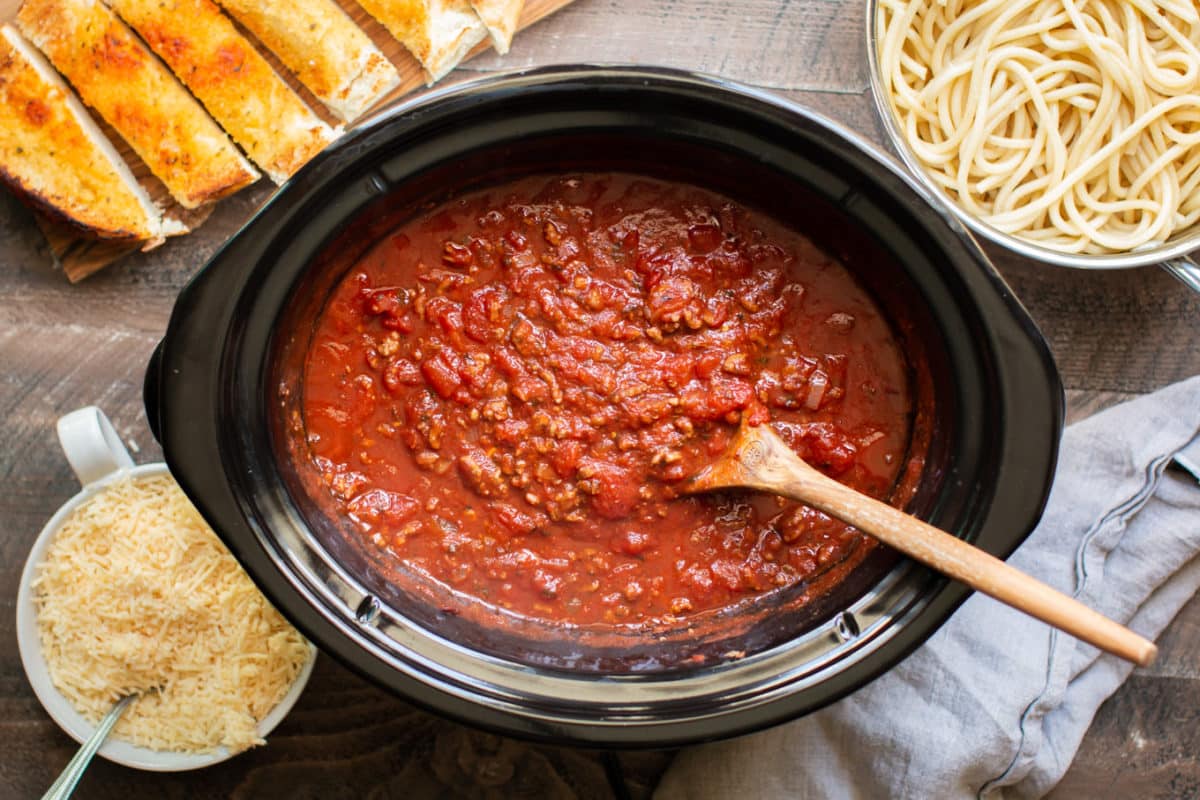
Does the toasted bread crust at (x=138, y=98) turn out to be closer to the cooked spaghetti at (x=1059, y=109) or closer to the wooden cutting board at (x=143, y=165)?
the wooden cutting board at (x=143, y=165)

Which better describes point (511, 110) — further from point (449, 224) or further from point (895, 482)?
point (895, 482)

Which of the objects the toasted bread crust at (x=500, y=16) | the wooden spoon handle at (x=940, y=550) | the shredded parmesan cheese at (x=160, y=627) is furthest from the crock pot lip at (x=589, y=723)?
the toasted bread crust at (x=500, y=16)

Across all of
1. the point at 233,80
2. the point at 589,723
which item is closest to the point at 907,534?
the point at 589,723

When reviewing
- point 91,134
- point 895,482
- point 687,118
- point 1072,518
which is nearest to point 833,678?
point 895,482

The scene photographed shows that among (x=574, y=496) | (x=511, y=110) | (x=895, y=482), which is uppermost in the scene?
(x=511, y=110)

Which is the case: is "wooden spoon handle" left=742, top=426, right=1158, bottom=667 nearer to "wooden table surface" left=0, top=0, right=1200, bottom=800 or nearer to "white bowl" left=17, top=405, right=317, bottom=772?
"wooden table surface" left=0, top=0, right=1200, bottom=800

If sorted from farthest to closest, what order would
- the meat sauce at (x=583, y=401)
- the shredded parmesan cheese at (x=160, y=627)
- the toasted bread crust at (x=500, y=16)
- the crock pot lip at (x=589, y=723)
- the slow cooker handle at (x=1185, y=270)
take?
1. the toasted bread crust at (x=500, y=16)
2. the slow cooker handle at (x=1185, y=270)
3. the shredded parmesan cheese at (x=160, y=627)
4. the meat sauce at (x=583, y=401)
5. the crock pot lip at (x=589, y=723)
